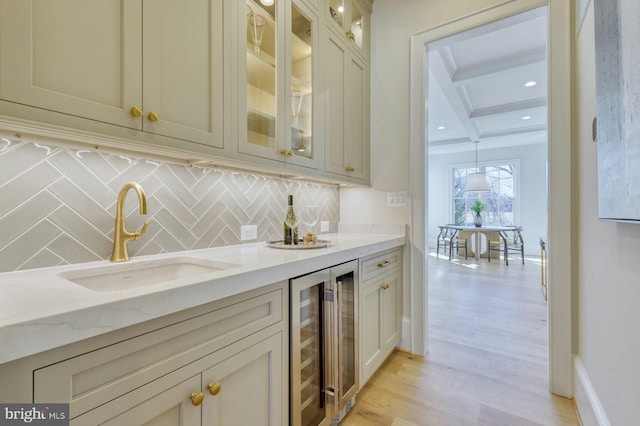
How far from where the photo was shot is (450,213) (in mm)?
8250

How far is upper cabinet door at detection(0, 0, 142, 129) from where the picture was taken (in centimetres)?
75

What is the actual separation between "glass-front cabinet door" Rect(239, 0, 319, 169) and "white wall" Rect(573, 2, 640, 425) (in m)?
1.46

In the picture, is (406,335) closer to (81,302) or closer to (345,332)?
(345,332)

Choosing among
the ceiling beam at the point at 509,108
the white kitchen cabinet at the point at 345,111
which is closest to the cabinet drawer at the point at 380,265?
the white kitchen cabinet at the point at 345,111

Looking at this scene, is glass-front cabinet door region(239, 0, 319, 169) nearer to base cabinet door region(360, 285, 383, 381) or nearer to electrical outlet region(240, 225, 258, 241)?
electrical outlet region(240, 225, 258, 241)

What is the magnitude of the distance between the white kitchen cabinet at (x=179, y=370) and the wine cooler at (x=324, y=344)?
7cm

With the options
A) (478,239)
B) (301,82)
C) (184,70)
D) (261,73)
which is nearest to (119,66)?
(184,70)

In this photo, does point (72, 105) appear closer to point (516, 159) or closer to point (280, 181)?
point (280, 181)

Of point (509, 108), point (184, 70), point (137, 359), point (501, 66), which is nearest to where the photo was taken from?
point (137, 359)

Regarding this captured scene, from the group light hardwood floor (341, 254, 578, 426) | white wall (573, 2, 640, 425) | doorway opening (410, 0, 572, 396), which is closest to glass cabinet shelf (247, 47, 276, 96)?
white wall (573, 2, 640, 425)

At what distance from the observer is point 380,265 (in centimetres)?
193

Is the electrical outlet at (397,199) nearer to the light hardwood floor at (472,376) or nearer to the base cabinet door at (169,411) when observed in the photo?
the light hardwood floor at (472,376)

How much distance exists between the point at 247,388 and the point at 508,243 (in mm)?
7824

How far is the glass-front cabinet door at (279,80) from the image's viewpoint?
1429 mm
